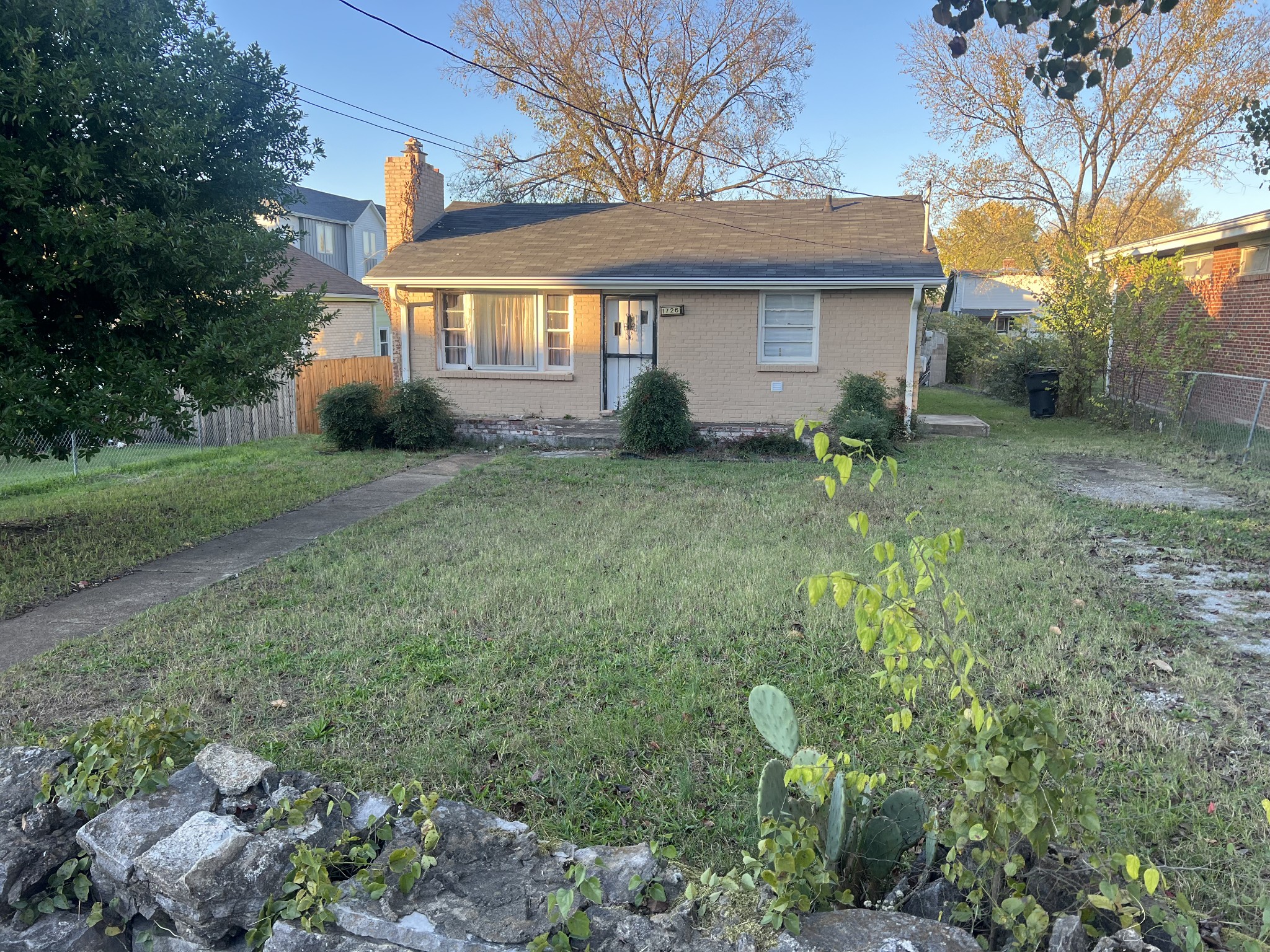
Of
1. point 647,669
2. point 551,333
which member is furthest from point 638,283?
point 647,669

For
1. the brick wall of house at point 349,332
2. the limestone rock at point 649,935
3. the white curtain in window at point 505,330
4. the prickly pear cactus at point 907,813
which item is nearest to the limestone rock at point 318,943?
the limestone rock at point 649,935

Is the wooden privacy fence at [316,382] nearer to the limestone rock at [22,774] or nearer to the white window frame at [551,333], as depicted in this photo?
the white window frame at [551,333]

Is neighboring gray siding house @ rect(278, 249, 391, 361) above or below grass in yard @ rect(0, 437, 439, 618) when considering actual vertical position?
above

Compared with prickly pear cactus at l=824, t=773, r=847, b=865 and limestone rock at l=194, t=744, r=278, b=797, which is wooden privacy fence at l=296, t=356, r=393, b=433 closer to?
limestone rock at l=194, t=744, r=278, b=797

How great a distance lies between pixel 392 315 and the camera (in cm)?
1524

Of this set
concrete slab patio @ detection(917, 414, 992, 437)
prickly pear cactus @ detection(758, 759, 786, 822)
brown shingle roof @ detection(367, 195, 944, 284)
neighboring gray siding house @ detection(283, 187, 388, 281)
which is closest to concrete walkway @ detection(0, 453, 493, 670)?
prickly pear cactus @ detection(758, 759, 786, 822)

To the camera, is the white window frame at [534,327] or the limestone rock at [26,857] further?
the white window frame at [534,327]

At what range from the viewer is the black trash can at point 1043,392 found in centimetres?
1866

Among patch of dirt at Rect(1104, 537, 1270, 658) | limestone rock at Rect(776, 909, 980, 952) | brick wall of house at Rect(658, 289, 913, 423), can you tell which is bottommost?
patch of dirt at Rect(1104, 537, 1270, 658)

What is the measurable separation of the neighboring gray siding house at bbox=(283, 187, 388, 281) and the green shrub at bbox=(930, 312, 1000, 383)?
20.9 meters

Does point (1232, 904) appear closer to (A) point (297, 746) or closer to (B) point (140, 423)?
(A) point (297, 746)

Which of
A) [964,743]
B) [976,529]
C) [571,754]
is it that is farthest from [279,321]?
[964,743]

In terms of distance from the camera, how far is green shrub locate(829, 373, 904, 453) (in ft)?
39.1

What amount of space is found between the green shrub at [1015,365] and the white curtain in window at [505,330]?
12157mm
